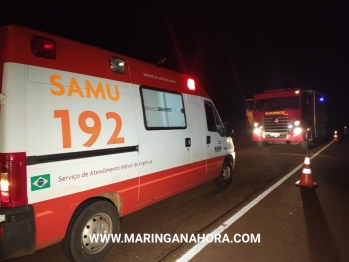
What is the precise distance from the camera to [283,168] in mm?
9969

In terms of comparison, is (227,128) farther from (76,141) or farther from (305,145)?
(305,145)

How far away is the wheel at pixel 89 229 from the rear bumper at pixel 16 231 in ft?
1.67

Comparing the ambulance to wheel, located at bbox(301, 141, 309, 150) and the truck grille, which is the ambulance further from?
wheel, located at bbox(301, 141, 309, 150)

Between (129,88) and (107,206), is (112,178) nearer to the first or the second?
(107,206)

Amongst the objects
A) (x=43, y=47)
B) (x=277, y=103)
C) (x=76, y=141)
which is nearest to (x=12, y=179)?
(x=76, y=141)

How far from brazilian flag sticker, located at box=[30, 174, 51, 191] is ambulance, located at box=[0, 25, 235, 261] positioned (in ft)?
0.03

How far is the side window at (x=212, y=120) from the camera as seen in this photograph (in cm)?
650

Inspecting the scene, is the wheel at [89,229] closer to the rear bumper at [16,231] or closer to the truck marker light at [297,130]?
the rear bumper at [16,231]

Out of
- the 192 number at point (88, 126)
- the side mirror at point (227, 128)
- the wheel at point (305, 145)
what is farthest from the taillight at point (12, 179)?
the wheel at point (305, 145)

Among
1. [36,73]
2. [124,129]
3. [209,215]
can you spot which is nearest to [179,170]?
[209,215]

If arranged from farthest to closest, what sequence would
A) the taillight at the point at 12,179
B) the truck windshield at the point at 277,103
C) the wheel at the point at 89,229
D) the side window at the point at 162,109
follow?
the truck windshield at the point at 277,103 → the side window at the point at 162,109 → the wheel at the point at 89,229 → the taillight at the point at 12,179

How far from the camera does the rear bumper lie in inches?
116

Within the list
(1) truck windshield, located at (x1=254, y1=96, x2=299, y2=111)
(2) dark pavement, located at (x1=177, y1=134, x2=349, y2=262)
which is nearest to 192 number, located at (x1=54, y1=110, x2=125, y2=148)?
(2) dark pavement, located at (x1=177, y1=134, x2=349, y2=262)

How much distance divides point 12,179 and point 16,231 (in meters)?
0.51
